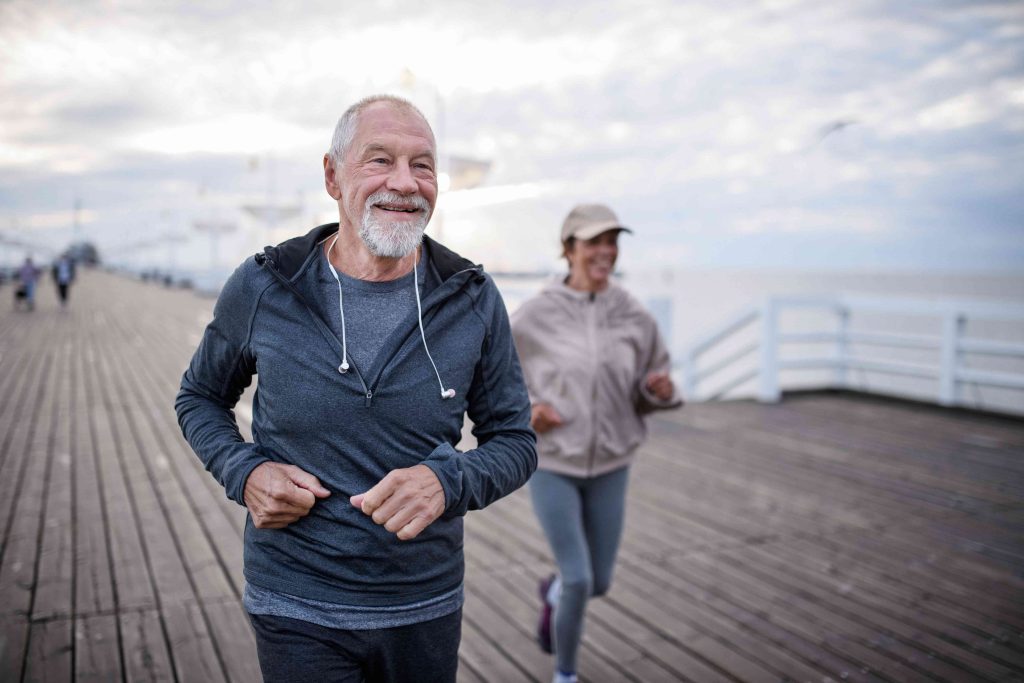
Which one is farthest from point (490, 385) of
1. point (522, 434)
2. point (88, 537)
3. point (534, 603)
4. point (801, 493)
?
point (801, 493)

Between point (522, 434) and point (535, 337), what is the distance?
1460 millimetres

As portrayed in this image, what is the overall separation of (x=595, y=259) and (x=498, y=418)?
150 centimetres

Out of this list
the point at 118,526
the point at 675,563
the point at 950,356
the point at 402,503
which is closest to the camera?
the point at 402,503

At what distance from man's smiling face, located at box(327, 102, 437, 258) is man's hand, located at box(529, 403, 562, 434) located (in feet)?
5.02

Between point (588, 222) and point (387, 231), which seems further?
point (588, 222)

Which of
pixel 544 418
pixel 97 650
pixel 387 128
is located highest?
pixel 387 128

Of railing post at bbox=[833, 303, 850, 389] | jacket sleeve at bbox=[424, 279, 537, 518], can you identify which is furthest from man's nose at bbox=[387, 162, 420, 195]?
railing post at bbox=[833, 303, 850, 389]

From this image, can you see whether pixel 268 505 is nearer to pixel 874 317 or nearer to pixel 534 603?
pixel 534 603

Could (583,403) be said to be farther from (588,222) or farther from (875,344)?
(875,344)

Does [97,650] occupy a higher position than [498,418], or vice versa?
[498,418]

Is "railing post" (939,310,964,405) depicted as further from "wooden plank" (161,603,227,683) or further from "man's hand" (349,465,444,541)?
"man's hand" (349,465,444,541)

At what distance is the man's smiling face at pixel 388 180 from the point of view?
5.31 feet

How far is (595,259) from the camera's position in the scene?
3.19 meters

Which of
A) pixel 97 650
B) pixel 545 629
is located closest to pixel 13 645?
pixel 97 650
